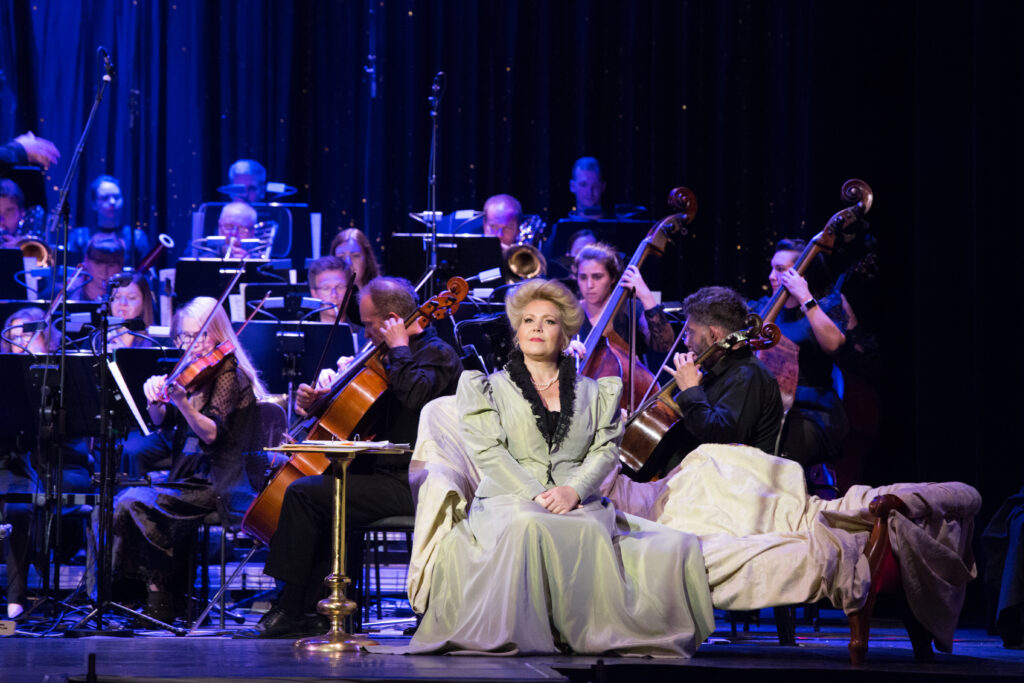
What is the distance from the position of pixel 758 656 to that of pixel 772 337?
1332 mm

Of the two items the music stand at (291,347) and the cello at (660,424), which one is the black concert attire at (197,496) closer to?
the music stand at (291,347)

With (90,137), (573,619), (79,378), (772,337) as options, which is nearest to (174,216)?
(90,137)

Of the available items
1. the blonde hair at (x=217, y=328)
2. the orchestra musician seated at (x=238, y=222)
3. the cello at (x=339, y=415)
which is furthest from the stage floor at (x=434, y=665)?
the orchestra musician seated at (x=238, y=222)

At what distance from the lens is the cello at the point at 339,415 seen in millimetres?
4781

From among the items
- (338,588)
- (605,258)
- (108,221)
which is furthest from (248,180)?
(338,588)

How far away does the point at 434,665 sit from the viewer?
3.56 metres

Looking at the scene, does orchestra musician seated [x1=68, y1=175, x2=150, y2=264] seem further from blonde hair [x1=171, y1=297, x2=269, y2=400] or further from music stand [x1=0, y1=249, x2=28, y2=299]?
blonde hair [x1=171, y1=297, x2=269, y2=400]

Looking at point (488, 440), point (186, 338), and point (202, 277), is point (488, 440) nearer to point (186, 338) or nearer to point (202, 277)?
point (186, 338)

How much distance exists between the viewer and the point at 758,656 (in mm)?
3990

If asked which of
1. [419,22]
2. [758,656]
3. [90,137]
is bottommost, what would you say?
[758,656]

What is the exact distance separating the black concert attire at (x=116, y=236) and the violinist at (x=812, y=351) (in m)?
4.25

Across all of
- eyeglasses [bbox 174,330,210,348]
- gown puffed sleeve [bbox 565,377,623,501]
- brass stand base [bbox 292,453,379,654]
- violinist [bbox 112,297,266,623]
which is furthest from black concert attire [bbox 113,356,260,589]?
gown puffed sleeve [bbox 565,377,623,501]

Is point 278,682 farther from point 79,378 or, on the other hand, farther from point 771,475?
point 79,378

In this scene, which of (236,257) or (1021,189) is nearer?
(1021,189)
